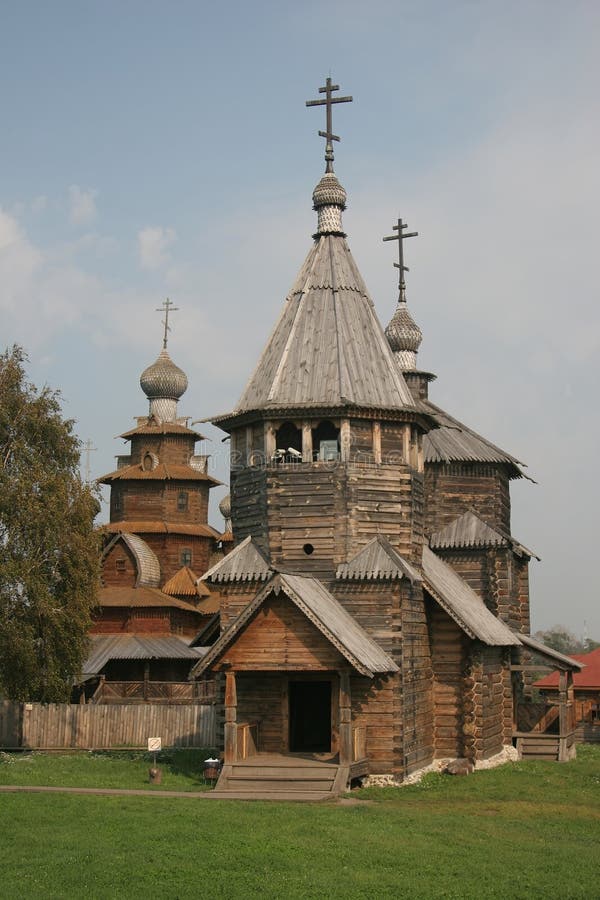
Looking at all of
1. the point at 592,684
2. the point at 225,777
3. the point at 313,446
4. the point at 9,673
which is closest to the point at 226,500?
the point at 592,684

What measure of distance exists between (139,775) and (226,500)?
124ft

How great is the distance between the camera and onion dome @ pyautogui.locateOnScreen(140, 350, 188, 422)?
5697 centimetres

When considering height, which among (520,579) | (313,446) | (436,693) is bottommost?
(436,693)

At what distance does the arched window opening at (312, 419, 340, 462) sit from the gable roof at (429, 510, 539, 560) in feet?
26.3

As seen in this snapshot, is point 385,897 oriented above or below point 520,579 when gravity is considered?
below

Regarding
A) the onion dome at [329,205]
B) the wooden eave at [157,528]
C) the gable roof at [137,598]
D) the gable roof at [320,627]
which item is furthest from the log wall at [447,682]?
the wooden eave at [157,528]

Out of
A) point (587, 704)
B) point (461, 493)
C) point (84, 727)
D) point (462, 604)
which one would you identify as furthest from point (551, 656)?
point (84, 727)

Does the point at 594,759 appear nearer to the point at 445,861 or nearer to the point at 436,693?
the point at 436,693

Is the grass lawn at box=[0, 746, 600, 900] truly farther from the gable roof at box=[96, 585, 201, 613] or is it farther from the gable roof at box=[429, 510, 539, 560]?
the gable roof at box=[96, 585, 201, 613]

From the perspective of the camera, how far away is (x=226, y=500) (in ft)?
209

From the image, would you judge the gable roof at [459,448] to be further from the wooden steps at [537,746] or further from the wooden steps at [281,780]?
the wooden steps at [281,780]

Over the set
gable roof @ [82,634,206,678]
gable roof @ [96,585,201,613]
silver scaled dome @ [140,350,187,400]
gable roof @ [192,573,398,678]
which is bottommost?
gable roof @ [82,634,206,678]

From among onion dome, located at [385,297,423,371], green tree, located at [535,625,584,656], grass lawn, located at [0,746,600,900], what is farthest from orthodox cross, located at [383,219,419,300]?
green tree, located at [535,625,584,656]

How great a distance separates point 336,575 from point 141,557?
26.4 meters
